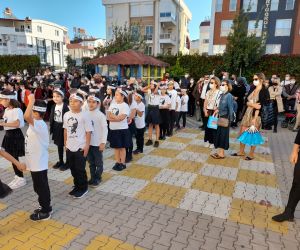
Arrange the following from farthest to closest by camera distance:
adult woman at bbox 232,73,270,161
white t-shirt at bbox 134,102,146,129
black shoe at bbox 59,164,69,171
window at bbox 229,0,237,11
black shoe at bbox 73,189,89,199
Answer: window at bbox 229,0,237,11 → white t-shirt at bbox 134,102,146,129 → adult woman at bbox 232,73,270,161 → black shoe at bbox 59,164,69,171 → black shoe at bbox 73,189,89,199

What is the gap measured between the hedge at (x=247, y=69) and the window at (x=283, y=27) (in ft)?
60.8

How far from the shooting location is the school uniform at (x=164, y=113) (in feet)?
26.6

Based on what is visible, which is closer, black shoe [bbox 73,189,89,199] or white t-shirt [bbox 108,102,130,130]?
black shoe [bbox 73,189,89,199]

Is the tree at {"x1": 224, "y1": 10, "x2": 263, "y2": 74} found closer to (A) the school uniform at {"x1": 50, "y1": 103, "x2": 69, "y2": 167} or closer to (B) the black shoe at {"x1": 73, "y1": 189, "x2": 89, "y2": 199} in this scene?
(A) the school uniform at {"x1": 50, "y1": 103, "x2": 69, "y2": 167}

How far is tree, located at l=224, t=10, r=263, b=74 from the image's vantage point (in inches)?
615

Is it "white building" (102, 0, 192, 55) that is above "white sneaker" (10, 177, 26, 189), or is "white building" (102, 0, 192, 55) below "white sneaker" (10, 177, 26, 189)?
above

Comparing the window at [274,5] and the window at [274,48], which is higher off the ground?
the window at [274,5]

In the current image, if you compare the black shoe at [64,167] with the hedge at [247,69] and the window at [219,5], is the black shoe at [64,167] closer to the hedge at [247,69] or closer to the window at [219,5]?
the hedge at [247,69]

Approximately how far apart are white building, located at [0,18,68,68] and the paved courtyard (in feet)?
145

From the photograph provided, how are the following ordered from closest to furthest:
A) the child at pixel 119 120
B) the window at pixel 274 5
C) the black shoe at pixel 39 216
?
the black shoe at pixel 39 216
the child at pixel 119 120
the window at pixel 274 5

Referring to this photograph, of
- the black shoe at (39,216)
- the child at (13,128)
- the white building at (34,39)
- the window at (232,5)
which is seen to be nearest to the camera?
the black shoe at (39,216)

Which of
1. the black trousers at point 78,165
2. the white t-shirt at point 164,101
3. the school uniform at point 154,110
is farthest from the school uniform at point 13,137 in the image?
the white t-shirt at point 164,101

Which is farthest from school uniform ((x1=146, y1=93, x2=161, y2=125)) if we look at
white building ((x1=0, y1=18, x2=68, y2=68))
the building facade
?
white building ((x1=0, y1=18, x2=68, y2=68))

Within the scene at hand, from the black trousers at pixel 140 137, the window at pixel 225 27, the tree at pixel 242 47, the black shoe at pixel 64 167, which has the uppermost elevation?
the window at pixel 225 27
